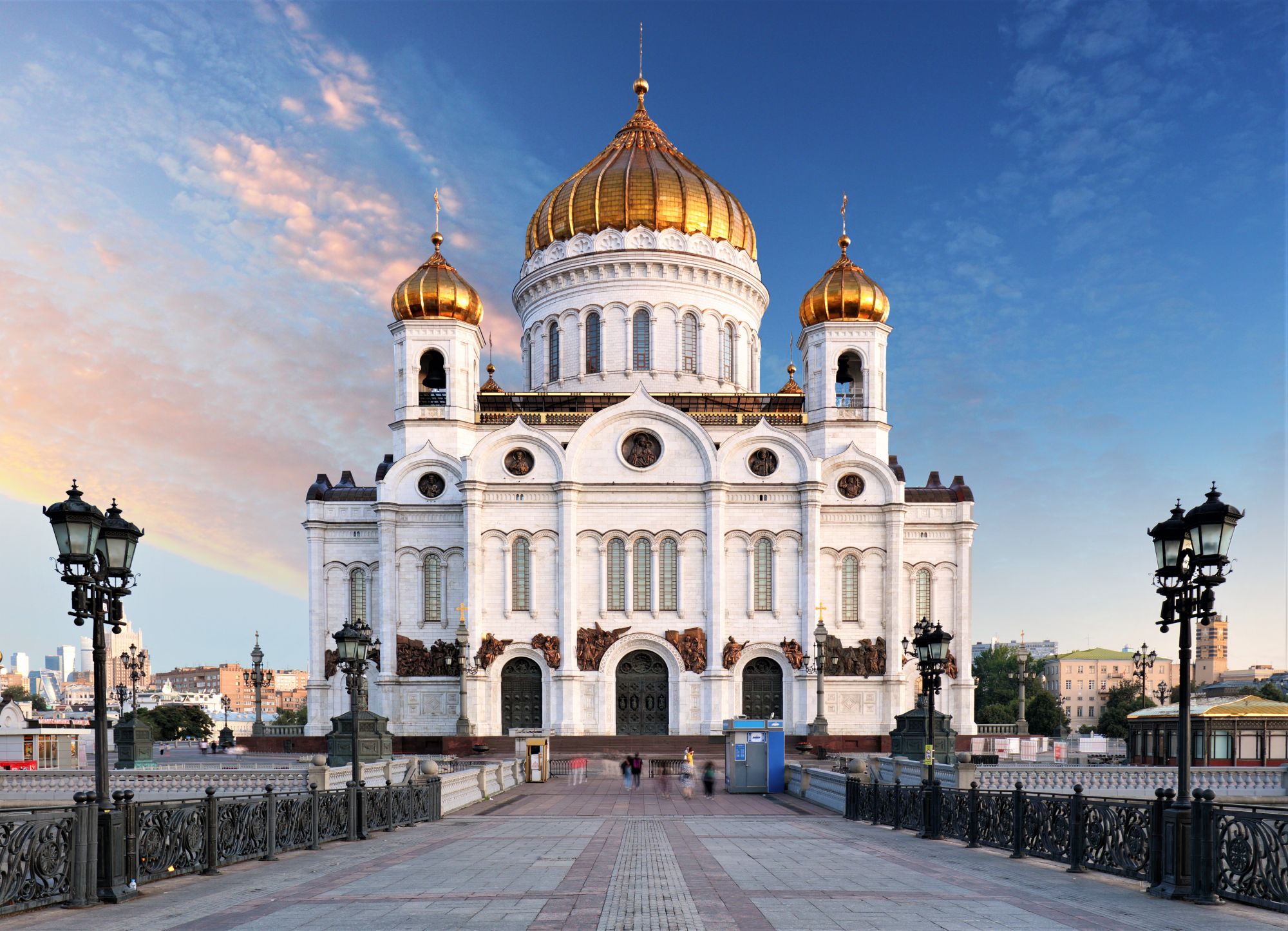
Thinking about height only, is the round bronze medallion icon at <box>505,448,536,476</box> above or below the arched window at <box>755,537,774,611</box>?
above

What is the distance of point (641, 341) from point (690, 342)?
7.12 feet

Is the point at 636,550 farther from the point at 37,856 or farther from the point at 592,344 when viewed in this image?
the point at 37,856

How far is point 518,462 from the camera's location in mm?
42375

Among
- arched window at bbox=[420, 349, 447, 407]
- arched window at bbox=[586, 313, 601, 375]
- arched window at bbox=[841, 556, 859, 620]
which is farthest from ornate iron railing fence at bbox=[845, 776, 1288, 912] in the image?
arched window at bbox=[586, 313, 601, 375]

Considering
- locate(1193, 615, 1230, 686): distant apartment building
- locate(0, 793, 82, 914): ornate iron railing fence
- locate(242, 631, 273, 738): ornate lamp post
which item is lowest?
locate(1193, 615, 1230, 686): distant apartment building

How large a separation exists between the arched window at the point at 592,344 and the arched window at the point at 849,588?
537 inches

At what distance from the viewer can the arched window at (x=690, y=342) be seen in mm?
47812

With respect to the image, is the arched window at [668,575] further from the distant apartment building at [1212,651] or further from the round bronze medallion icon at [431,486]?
the distant apartment building at [1212,651]

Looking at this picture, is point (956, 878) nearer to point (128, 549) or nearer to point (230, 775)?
point (128, 549)

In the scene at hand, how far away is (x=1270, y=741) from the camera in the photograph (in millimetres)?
34469

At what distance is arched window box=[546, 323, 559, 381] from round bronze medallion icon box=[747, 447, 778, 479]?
35.9 ft

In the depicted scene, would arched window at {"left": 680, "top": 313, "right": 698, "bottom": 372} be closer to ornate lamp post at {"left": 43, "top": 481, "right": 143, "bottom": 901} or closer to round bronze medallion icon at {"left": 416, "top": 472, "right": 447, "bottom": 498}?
round bronze medallion icon at {"left": 416, "top": 472, "right": 447, "bottom": 498}

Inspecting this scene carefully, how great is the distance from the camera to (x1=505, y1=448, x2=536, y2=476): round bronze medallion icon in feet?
139

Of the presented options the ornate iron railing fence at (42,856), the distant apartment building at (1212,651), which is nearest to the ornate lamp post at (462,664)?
the ornate iron railing fence at (42,856)
